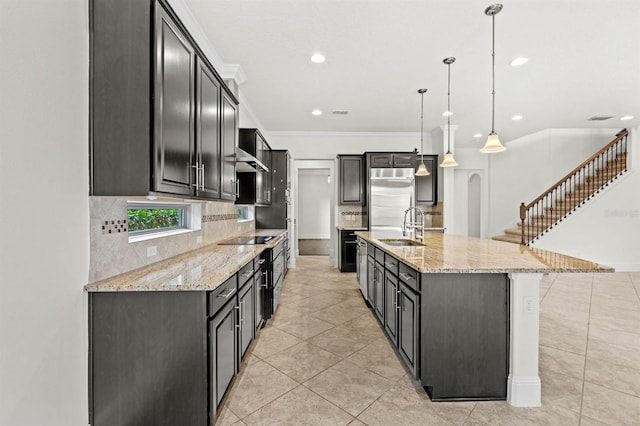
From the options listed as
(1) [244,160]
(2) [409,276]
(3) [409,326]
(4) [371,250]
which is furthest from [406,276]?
(1) [244,160]

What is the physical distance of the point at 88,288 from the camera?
1.52 metres

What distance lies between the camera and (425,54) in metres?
3.20

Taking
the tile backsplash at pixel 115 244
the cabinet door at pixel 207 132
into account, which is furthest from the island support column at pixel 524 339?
the tile backsplash at pixel 115 244

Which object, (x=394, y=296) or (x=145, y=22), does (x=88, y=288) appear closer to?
(x=145, y=22)

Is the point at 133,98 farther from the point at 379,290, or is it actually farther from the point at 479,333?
the point at 379,290

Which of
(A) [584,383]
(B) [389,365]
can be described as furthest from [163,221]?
(A) [584,383]

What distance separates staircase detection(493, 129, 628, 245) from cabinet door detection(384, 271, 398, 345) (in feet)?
16.6

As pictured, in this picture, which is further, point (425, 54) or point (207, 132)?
point (425, 54)

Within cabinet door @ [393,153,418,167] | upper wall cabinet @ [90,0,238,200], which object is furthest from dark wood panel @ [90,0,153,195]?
cabinet door @ [393,153,418,167]

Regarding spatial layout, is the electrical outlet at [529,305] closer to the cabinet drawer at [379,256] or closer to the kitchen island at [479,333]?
the kitchen island at [479,333]

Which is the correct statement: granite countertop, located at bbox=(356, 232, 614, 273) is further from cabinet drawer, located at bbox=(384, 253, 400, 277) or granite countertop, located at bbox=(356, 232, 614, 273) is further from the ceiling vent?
the ceiling vent

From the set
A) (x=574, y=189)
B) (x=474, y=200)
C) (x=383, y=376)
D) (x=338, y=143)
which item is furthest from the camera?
(x=474, y=200)

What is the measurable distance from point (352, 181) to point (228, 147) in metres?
3.86

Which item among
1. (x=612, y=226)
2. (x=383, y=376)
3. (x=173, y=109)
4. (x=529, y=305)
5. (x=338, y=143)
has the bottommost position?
(x=383, y=376)
